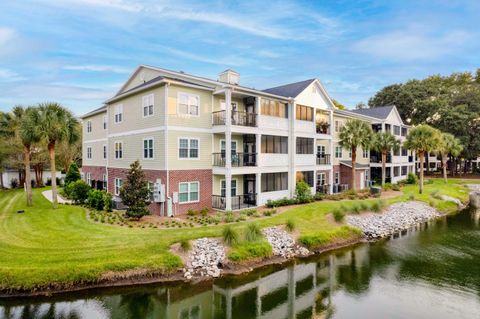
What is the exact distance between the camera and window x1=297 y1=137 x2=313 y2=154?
2986 centimetres

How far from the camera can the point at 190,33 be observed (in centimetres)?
2503

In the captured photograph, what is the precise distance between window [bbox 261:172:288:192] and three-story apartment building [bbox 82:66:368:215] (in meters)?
0.09

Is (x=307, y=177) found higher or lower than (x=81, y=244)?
higher

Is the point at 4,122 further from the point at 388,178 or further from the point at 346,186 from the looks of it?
the point at 388,178

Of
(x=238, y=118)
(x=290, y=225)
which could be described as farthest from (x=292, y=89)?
(x=290, y=225)

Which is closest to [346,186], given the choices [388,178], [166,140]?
[388,178]

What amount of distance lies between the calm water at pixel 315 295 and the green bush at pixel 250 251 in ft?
3.10

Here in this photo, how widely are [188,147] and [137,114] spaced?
5805 mm

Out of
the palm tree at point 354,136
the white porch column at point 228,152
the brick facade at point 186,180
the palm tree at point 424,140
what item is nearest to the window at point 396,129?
the palm tree at point 424,140

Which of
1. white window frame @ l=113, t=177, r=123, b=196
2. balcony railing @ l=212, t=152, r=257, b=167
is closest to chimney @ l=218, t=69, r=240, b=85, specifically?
balcony railing @ l=212, t=152, r=257, b=167

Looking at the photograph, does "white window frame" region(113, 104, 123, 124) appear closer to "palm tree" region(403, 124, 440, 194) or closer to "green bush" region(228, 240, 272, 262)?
"green bush" region(228, 240, 272, 262)

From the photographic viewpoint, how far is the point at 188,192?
22.3m

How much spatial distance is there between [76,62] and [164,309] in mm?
26580

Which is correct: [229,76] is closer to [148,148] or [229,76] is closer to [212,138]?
[212,138]
